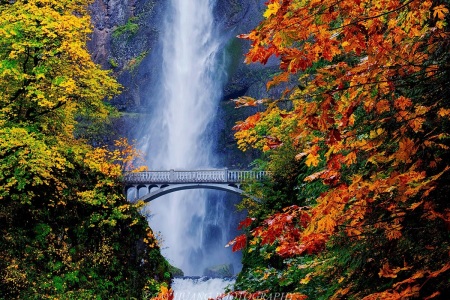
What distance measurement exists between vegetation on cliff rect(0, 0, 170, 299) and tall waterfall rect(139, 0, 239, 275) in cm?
2106

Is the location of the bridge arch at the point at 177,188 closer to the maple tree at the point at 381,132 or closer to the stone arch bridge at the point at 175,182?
the stone arch bridge at the point at 175,182

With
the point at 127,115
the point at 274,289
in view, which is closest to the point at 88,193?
the point at 274,289

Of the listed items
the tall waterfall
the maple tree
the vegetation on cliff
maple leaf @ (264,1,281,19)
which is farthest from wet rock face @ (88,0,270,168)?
maple leaf @ (264,1,281,19)

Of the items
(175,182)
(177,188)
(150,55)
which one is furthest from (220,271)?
(150,55)

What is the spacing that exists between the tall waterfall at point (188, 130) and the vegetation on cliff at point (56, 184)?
2106cm

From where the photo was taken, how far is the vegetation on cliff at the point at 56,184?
50.8ft

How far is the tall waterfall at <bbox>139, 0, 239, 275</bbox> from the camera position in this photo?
40.2 metres

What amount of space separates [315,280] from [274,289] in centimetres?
243

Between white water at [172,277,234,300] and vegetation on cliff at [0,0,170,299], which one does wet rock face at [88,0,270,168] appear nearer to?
white water at [172,277,234,300]

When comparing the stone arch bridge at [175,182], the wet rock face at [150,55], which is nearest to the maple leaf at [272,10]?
the stone arch bridge at [175,182]

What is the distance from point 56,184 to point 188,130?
25.2 metres

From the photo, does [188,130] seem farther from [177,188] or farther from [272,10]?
[272,10]

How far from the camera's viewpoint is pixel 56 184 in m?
17.3

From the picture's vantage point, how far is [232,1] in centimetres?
4681
